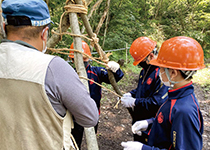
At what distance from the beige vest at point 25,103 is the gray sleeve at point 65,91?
4 centimetres

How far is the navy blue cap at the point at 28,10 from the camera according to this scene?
868 millimetres

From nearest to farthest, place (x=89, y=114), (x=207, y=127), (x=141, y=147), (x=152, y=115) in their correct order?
(x=89, y=114)
(x=141, y=147)
(x=152, y=115)
(x=207, y=127)

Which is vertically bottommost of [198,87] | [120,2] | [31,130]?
[198,87]

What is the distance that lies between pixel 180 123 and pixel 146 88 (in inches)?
40.6

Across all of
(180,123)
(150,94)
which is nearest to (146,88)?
(150,94)

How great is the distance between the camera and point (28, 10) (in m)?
0.89

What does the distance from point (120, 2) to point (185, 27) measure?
10.4 meters

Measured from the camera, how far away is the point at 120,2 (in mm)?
8383

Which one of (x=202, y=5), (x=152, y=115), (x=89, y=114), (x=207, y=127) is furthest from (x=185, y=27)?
(x=89, y=114)

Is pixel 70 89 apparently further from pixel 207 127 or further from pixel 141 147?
pixel 207 127

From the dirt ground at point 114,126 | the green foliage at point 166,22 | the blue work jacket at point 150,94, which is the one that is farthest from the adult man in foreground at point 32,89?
the green foliage at point 166,22

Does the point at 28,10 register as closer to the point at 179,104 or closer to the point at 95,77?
the point at 179,104

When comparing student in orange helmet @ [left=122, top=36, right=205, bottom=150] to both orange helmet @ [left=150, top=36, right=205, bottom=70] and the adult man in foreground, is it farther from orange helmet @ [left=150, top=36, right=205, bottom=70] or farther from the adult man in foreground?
the adult man in foreground

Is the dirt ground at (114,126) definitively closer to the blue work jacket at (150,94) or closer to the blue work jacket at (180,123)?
the blue work jacket at (150,94)
